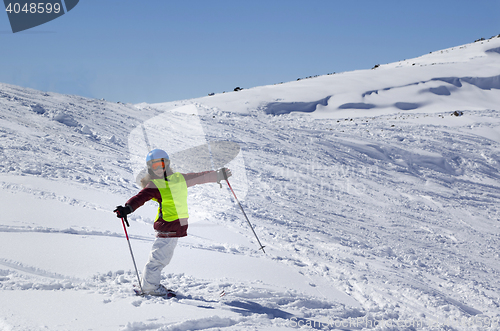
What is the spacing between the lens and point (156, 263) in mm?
3418

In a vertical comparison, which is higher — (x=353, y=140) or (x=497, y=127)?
(x=353, y=140)

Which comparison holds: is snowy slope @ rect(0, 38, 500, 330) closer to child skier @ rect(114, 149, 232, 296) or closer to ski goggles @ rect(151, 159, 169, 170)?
child skier @ rect(114, 149, 232, 296)

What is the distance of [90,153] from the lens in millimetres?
9438

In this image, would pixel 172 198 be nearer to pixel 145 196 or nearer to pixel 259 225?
pixel 145 196

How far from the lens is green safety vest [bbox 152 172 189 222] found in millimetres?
3393

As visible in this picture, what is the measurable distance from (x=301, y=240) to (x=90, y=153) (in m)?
6.57

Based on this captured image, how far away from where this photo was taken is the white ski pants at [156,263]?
11.1ft

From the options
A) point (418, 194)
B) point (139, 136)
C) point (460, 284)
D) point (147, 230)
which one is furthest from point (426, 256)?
point (139, 136)

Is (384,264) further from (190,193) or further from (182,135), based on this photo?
(182,135)

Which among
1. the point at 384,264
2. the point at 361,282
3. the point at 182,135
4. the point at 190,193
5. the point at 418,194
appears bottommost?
the point at 418,194

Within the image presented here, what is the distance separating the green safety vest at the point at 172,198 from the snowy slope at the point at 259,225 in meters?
0.85

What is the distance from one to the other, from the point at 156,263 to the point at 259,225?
3659 mm

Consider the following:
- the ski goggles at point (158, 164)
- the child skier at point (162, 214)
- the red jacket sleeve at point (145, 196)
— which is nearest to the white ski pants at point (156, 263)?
the child skier at point (162, 214)

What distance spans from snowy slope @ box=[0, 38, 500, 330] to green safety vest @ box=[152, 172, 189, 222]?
2.79 feet
